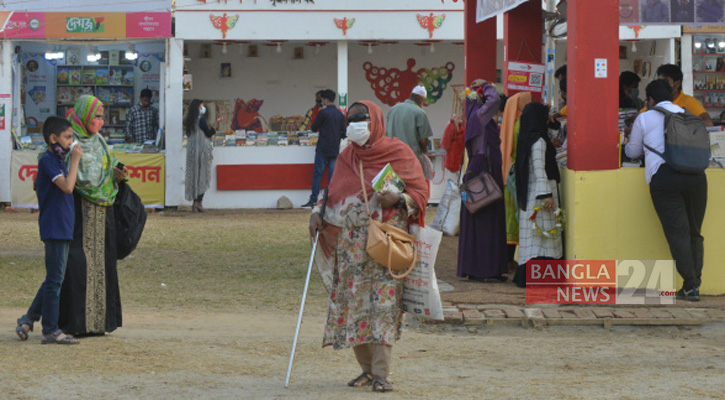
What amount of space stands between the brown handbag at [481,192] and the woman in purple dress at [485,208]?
11 centimetres

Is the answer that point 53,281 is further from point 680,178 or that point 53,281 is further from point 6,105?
point 6,105

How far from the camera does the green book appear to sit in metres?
6.13

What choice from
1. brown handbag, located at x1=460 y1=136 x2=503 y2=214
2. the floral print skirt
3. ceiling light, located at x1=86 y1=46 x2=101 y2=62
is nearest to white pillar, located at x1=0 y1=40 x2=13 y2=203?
ceiling light, located at x1=86 y1=46 x2=101 y2=62

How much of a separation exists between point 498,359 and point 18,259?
6885mm

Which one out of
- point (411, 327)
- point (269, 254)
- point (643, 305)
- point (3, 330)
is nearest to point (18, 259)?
point (269, 254)

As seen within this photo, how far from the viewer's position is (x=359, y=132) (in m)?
6.22

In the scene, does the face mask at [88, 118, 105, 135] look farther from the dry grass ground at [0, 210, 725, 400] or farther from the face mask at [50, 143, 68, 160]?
the dry grass ground at [0, 210, 725, 400]

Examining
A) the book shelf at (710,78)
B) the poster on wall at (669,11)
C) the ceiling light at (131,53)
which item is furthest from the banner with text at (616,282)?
the book shelf at (710,78)

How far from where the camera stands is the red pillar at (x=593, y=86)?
934cm

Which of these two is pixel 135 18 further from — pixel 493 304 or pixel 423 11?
pixel 493 304

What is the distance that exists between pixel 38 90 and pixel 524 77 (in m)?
10.5

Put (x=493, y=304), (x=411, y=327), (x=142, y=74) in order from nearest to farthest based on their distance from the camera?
(x=411, y=327) < (x=493, y=304) < (x=142, y=74)

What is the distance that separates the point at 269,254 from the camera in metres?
13.0

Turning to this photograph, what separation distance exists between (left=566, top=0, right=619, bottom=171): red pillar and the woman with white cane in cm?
337
